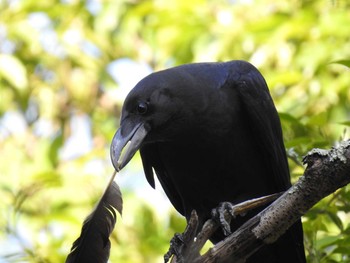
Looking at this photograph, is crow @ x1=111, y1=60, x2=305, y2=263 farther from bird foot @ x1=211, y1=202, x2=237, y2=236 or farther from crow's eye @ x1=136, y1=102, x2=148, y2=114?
bird foot @ x1=211, y1=202, x2=237, y2=236

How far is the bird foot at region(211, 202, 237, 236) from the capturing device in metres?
3.72

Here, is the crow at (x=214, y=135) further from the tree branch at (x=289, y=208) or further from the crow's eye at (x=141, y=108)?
the tree branch at (x=289, y=208)

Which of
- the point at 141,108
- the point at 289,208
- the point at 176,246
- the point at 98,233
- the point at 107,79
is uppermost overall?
the point at 107,79

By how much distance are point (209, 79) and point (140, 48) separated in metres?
3.87

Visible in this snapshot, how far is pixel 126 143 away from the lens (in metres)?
3.84

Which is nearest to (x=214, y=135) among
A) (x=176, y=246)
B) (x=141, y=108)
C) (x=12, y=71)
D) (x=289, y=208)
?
(x=141, y=108)

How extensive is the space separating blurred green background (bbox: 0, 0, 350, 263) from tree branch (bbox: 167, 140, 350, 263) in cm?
102

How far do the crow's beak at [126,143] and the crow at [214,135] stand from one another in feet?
A: 0.06

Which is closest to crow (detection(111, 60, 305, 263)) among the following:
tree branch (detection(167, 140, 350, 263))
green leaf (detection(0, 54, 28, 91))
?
tree branch (detection(167, 140, 350, 263))

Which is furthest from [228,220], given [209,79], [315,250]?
[209,79]

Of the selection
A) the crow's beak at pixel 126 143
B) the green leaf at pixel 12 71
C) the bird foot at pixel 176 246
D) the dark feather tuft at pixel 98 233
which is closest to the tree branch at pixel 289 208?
the bird foot at pixel 176 246

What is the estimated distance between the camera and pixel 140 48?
810 centimetres

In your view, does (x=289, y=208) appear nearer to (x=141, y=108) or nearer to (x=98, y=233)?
(x=98, y=233)

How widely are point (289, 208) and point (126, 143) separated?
1.02 meters
